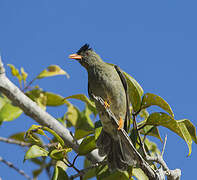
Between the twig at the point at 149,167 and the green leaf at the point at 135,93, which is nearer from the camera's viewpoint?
the twig at the point at 149,167

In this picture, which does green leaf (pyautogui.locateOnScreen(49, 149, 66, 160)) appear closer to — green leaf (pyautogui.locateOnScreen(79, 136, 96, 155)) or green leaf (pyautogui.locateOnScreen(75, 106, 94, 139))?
green leaf (pyautogui.locateOnScreen(79, 136, 96, 155))

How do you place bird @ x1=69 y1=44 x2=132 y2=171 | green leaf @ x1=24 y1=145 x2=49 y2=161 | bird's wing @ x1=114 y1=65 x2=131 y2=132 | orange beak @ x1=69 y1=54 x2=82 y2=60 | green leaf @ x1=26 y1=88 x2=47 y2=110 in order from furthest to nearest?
orange beak @ x1=69 y1=54 x2=82 y2=60, green leaf @ x1=26 y1=88 x2=47 y2=110, bird's wing @ x1=114 y1=65 x2=131 y2=132, bird @ x1=69 y1=44 x2=132 y2=171, green leaf @ x1=24 y1=145 x2=49 y2=161

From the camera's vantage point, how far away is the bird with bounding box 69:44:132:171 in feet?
11.3

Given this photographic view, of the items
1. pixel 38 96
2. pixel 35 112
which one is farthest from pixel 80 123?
pixel 35 112

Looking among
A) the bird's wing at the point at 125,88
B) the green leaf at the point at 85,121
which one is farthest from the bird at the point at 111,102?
the green leaf at the point at 85,121

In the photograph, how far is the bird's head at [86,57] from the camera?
4.58m

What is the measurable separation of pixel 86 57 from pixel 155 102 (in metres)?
1.85

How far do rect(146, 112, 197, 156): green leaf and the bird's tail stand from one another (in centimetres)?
48

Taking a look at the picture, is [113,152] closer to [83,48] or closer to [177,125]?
[177,125]

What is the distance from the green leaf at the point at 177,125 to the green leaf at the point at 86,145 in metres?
0.55

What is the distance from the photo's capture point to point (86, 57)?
472cm

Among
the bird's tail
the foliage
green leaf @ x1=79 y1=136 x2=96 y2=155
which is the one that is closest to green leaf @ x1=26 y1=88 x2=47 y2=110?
the foliage

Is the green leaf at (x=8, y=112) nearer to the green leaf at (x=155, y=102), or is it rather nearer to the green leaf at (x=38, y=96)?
the green leaf at (x=38, y=96)

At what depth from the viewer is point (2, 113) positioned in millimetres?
3980
